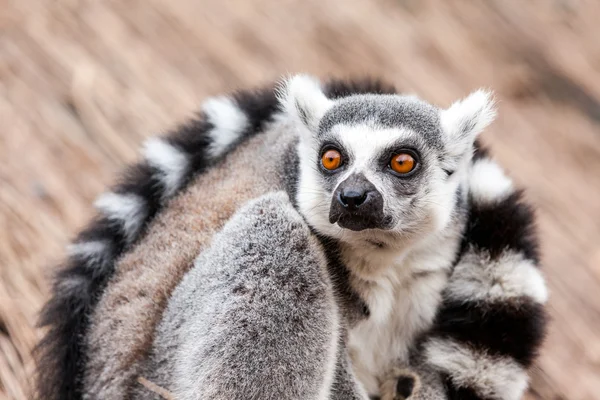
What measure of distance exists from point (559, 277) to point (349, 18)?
2691 millimetres

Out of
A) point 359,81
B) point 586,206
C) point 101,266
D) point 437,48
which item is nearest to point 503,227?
point 359,81

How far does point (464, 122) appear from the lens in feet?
9.41

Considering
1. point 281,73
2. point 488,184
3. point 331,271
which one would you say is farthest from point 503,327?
point 281,73

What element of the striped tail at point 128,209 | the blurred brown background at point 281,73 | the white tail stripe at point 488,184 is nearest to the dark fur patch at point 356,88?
the striped tail at point 128,209

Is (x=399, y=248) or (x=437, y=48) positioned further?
(x=437, y=48)

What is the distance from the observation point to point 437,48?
5.92 metres

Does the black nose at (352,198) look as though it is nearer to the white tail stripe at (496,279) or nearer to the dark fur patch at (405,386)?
the white tail stripe at (496,279)

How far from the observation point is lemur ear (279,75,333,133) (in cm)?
291

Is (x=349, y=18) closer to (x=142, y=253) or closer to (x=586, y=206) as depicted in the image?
(x=586, y=206)

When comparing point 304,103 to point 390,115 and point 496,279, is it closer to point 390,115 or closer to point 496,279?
point 390,115

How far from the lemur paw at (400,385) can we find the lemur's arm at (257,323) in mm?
225

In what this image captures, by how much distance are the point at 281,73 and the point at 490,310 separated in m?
2.96

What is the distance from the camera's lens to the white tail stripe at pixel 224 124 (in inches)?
131

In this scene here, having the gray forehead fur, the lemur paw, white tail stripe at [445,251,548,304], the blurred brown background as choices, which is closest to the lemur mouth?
the gray forehead fur
